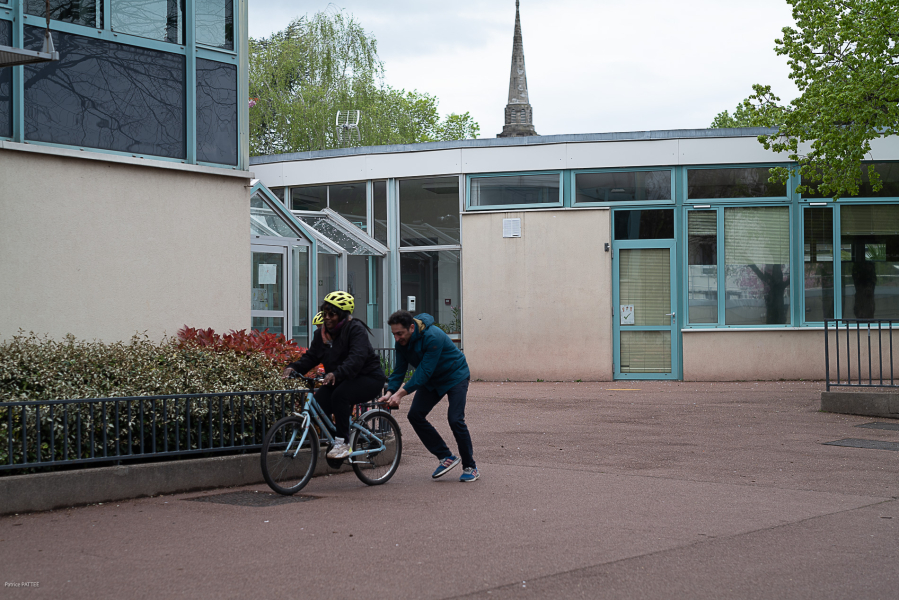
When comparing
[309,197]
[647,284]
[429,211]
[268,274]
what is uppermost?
[309,197]

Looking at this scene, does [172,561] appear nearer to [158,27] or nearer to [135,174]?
[135,174]

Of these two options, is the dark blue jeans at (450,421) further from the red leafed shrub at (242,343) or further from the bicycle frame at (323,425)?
the red leafed shrub at (242,343)

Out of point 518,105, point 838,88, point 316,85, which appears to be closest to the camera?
point 838,88

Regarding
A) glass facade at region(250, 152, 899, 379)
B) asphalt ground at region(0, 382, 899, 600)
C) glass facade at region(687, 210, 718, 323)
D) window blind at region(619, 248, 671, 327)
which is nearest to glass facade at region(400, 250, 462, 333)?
glass facade at region(250, 152, 899, 379)

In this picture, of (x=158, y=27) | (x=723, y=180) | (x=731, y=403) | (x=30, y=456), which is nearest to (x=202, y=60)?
(x=158, y=27)

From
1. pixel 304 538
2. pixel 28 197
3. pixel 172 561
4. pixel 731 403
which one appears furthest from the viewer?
pixel 731 403

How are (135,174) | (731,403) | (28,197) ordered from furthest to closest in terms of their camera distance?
(731,403) → (135,174) → (28,197)

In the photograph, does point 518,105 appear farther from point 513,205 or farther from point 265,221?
point 265,221

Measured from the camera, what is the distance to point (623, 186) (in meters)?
18.5

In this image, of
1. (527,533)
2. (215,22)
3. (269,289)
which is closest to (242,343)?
(215,22)

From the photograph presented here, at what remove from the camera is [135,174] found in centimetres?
1016

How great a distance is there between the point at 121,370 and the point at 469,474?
3154mm

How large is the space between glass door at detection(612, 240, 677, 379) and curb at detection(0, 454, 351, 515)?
11595 mm

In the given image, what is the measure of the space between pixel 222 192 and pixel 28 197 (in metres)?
2.25
